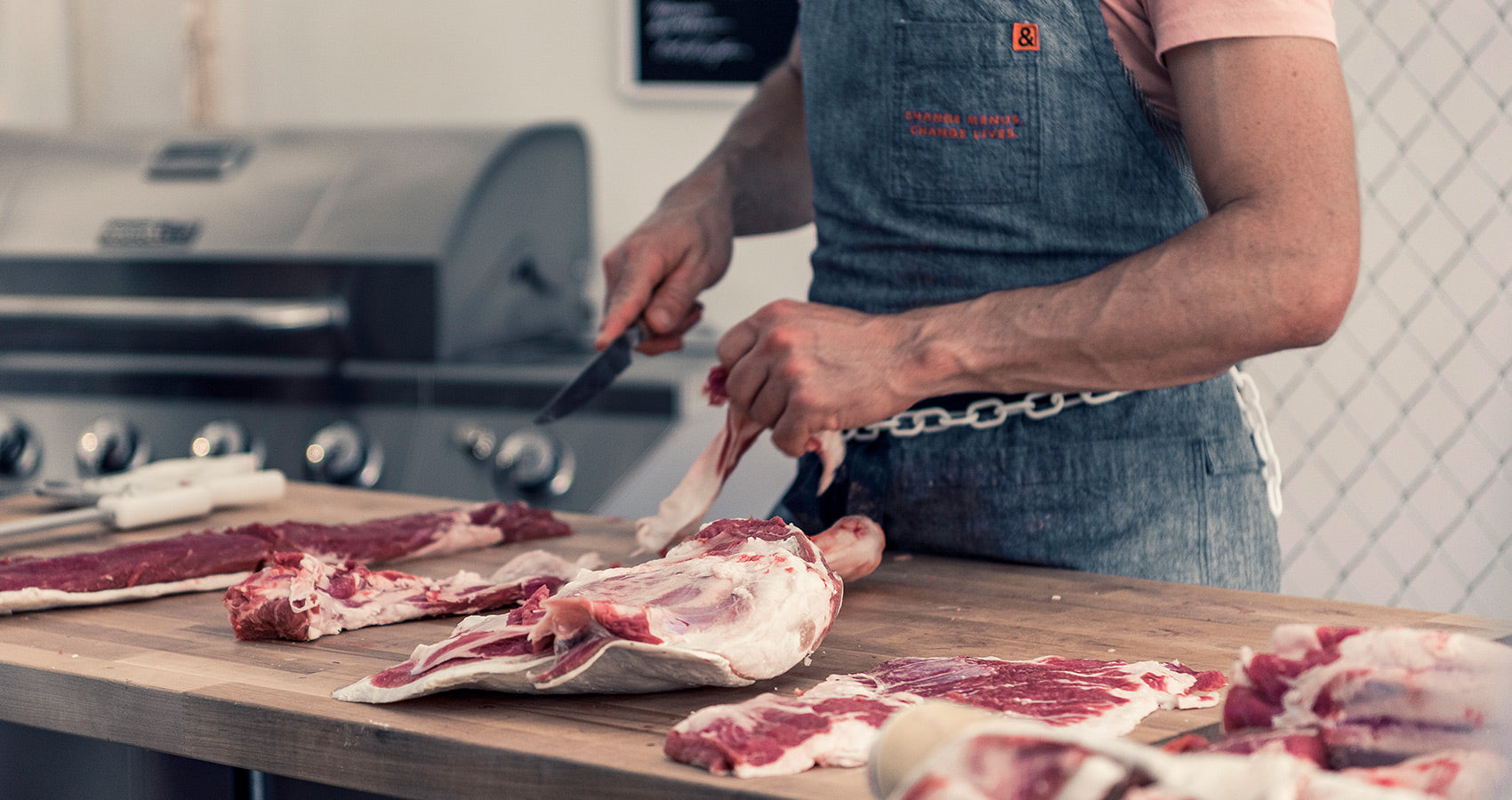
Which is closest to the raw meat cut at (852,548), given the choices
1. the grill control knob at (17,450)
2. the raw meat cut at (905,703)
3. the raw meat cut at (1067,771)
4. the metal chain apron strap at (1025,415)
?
the metal chain apron strap at (1025,415)

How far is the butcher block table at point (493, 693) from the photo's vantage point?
0.99 metres

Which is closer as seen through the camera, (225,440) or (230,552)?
A: (230,552)

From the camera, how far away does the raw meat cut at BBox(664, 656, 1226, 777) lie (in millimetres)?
946

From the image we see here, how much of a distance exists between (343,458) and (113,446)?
1.79ft

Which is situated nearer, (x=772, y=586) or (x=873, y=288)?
(x=772, y=586)

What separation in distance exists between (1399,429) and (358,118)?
269cm

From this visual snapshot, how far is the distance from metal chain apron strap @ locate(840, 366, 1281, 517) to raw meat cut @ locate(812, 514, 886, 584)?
0.14 meters

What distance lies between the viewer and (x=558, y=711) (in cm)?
108

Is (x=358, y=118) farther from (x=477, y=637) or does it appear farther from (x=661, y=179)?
(x=477, y=637)

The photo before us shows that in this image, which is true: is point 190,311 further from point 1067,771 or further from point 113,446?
point 1067,771

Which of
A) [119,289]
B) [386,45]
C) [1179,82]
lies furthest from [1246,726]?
[386,45]

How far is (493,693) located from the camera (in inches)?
44.2

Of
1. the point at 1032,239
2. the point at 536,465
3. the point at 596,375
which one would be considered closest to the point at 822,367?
the point at 1032,239

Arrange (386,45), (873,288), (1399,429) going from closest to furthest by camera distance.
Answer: (873,288), (1399,429), (386,45)
